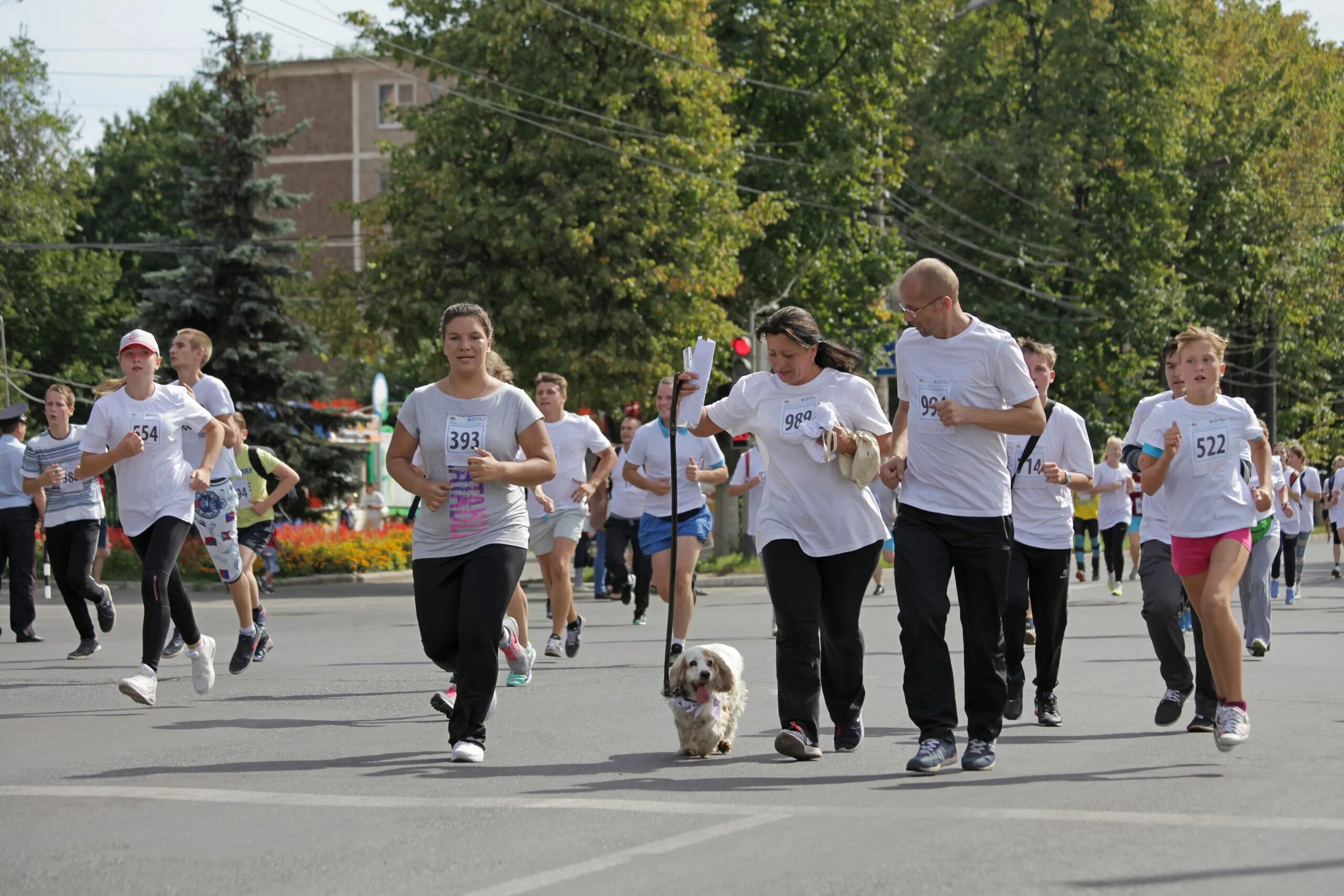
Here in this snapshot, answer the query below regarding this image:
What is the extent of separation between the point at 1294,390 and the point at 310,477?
3047 centimetres

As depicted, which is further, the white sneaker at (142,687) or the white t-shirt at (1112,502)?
the white t-shirt at (1112,502)

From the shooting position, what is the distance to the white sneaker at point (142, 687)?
9.27m

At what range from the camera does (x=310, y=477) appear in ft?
113

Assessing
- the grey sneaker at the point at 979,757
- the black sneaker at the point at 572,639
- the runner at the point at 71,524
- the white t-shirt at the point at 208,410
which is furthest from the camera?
the runner at the point at 71,524

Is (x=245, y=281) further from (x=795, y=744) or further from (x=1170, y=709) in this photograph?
(x=795, y=744)

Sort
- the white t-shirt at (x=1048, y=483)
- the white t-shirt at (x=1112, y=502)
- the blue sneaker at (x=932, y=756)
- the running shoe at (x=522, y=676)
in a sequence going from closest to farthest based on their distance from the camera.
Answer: the blue sneaker at (x=932, y=756) → the white t-shirt at (x=1048, y=483) → the running shoe at (x=522, y=676) → the white t-shirt at (x=1112, y=502)

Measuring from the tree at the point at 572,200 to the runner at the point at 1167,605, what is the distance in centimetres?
1878

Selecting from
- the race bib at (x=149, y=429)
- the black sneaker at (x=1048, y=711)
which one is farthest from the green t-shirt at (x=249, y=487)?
the black sneaker at (x=1048, y=711)

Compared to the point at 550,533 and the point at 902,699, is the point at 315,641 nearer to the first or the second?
the point at 550,533

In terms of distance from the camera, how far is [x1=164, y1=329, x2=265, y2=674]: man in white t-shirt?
10.9 metres

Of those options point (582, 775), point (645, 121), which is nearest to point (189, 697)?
point (582, 775)

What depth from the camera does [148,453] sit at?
9945 mm

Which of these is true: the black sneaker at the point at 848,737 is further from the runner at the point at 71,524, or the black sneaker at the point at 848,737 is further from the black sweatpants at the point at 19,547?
the black sweatpants at the point at 19,547

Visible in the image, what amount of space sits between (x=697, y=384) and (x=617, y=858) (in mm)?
2900
